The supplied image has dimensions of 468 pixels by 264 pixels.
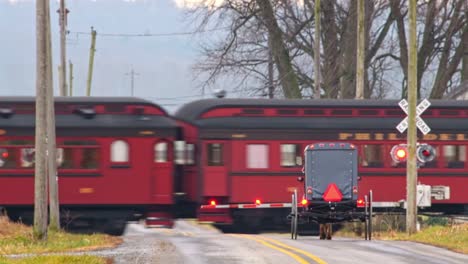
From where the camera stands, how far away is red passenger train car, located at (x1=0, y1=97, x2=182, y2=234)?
27172 mm

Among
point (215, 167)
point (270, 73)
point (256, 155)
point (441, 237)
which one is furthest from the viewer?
point (270, 73)

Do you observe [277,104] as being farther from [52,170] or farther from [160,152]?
[52,170]

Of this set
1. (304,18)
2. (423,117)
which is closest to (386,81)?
(304,18)

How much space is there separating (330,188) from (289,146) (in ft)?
15.6

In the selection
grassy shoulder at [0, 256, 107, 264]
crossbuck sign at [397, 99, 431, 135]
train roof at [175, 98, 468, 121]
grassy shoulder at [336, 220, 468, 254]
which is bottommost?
grassy shoulder at [336, 220, 468, 254]

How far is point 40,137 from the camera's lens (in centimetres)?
2212

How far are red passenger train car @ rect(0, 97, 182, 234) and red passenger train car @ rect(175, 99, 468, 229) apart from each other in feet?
3.98

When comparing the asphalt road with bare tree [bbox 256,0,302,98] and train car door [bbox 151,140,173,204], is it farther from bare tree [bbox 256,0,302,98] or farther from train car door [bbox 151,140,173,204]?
bare tree [bbox 256,0,302,98]

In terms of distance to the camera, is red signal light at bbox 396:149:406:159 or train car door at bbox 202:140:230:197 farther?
train car door at bbox 202:140:230:197

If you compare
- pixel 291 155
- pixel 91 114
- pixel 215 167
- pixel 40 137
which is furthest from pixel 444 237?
pixel 91 114

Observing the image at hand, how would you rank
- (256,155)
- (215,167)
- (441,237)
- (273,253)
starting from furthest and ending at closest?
1. (256,155)
2. (215,167)
3. (441,237)
4. (273,253)

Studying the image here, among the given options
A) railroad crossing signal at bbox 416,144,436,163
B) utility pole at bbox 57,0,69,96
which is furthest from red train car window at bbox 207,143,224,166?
utility pole at bbox 57,0,69,96

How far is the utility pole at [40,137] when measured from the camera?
22.0 m

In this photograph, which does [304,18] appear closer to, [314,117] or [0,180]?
[314,117]
